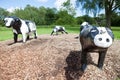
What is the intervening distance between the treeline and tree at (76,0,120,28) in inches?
136

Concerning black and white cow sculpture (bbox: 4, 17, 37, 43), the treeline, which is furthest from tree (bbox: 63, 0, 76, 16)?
black and white cow sculpture (bbox: 4, 17, 37, 43)

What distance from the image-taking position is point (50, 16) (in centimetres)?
7200

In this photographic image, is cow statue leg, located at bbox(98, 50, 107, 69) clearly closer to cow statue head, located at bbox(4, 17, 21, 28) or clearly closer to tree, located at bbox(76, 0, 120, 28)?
cow statue head, located at bbox(4, 17, 21, 28)

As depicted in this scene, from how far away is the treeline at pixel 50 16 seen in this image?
156 feet

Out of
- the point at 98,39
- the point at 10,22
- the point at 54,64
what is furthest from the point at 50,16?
the point at 98,39

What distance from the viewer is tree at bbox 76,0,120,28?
29453mm

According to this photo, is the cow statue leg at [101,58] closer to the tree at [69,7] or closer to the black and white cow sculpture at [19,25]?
the black and white cow sculpture at [19,25]

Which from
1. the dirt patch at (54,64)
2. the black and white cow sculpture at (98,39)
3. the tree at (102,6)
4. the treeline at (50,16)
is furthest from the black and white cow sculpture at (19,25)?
the treeline at (50,16)

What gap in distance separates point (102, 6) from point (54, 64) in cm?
2330

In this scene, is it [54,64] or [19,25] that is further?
[19,25]

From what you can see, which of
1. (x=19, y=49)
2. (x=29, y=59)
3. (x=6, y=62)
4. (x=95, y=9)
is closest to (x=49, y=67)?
(x=29, y=59)

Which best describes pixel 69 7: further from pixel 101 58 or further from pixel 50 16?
pixel 101 58

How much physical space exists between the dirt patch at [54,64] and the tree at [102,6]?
1971 cm

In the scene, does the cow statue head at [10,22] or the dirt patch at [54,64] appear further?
the cow statue head at [10,22]
